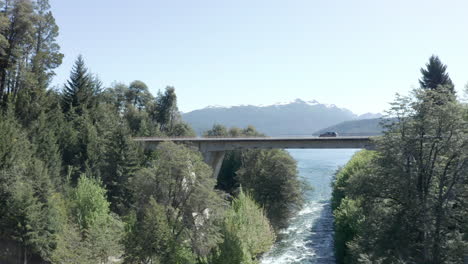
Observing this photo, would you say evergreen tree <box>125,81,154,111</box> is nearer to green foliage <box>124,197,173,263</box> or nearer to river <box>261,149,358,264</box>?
river <box>261,149,358,264</box>

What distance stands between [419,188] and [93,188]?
24.9 metres

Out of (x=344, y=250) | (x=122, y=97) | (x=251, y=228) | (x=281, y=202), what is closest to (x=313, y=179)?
(x=281, y=202)

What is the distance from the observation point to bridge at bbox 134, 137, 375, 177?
141 feet

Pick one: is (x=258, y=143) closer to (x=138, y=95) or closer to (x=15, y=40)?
(x=15, y=40)

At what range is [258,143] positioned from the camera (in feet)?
154

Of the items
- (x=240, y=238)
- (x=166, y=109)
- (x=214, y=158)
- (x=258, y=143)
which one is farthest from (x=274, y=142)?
(x=166, y=109)

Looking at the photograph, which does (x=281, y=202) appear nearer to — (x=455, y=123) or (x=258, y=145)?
(x=258, y=145)

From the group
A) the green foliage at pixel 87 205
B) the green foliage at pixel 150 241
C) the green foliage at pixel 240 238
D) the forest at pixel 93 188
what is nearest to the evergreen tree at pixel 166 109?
the forest at pixel 93 188

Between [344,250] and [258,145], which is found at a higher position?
[258,145]

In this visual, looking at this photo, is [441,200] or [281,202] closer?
[441,200]

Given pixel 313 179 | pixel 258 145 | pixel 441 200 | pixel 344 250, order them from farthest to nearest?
pixel 313 179 < pixel 258 145 < pixel 344 250 < pixel 441 200

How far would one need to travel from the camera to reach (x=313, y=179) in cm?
8950

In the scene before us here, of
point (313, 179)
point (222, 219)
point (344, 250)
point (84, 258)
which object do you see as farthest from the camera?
point (313, 179)

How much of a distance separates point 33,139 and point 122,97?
47.0m
